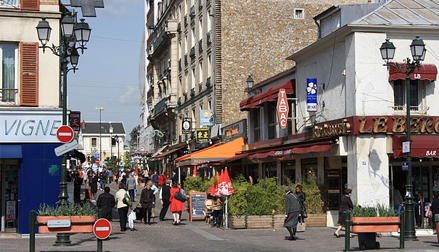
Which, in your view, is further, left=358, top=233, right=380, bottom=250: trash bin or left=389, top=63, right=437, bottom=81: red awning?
left=389, top=63, right=437, bottom=81: red awning

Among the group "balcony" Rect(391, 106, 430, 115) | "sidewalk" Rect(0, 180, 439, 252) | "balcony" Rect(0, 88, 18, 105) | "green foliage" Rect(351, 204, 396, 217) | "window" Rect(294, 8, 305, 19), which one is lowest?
"sidewalk" Rect(0, 180, 439, 252)

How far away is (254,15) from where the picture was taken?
42.4 meters

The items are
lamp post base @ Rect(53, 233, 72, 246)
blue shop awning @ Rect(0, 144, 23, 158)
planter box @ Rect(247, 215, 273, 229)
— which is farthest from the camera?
planter box @ Rect(247, 215, 273, 229)

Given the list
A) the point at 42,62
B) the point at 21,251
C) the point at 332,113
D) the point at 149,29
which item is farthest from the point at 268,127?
the point at 149,29

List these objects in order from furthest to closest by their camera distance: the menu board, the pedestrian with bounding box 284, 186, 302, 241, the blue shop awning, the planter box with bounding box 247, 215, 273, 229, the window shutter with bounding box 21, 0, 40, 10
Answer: the menu board → the planter box with bounding box 247, 215, 273, 229 → the window shutter with bounding box 21, 0, 40, 10 → the blue shop awning → the pedestrian with bounding box 284, 186, 302, 241

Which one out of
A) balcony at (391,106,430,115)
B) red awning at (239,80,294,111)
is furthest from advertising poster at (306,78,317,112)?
balcony at (391,106,430,115)

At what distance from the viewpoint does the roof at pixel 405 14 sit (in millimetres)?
23547

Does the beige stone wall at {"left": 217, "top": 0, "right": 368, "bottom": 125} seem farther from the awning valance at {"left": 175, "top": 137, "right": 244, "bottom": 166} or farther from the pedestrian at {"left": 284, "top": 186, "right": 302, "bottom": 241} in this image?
the pedestrian at {"left": 284, "top": 186, "right": 302, "bottom": 241}

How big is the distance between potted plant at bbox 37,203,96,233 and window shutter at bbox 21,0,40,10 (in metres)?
7.52

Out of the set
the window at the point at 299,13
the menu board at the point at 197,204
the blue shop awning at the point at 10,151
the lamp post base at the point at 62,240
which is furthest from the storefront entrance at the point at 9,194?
the window at the point at 299,13

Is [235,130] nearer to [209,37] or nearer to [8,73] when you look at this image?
[209,37]

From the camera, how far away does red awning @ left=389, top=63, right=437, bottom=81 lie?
2267 centimetres

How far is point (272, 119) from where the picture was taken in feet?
107

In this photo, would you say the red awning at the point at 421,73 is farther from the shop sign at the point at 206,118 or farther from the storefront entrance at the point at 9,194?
the shop sign at the point at 206,118
